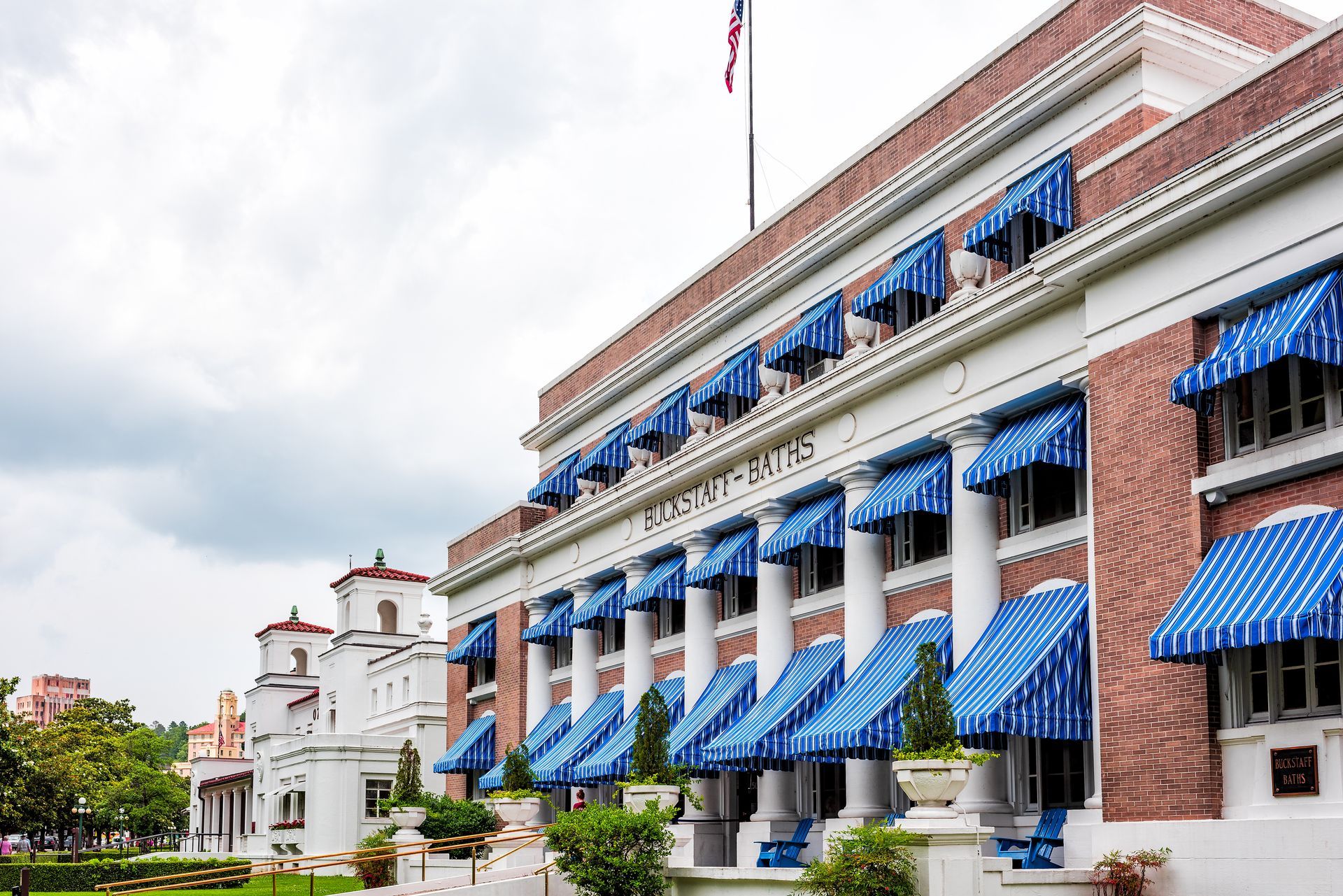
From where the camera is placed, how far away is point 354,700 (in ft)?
206

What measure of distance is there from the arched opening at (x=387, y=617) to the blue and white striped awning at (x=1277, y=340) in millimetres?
51521

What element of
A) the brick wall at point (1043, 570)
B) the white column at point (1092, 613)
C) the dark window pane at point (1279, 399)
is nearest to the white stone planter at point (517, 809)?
the brick wall at point (1043, 570)

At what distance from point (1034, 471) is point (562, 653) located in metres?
19.8

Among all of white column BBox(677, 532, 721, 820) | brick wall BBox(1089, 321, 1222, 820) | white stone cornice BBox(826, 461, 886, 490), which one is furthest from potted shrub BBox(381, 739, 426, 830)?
brick wall BBox(1089, 321, 1222, 820)

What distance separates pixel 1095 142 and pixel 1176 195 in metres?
4.34

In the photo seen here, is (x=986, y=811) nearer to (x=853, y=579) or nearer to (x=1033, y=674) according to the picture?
(x=1033, y=674)

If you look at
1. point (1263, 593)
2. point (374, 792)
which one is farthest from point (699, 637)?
point (374, 792)

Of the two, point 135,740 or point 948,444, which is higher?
point 948,444

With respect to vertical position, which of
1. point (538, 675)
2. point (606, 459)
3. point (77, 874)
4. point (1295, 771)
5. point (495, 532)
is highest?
point (606, 459)

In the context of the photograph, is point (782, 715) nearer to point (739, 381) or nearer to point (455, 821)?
point (739, 381)

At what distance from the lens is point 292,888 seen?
4178cm

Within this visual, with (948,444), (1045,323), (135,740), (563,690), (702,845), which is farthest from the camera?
(135,740)

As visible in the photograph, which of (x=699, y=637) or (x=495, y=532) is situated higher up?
(x=495, y=532)

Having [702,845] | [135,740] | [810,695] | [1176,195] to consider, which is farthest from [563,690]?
[135,740]
